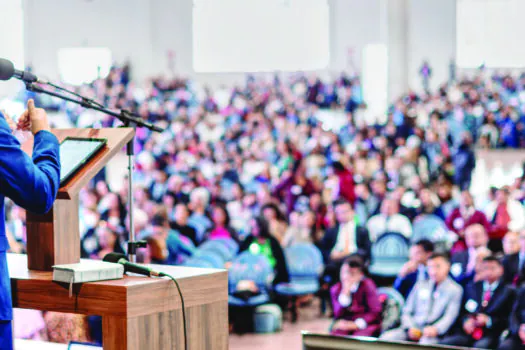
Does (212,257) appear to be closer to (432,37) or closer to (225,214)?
(225,214)

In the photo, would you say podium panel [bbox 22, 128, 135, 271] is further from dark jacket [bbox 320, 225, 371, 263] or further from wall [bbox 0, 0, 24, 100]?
wall [bbox 0, 0, 24, 100]

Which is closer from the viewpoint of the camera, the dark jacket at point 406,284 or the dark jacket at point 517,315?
the dark jacket at point 517,315

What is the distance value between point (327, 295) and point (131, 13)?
2267 cm

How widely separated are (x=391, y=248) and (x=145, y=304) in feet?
19.5

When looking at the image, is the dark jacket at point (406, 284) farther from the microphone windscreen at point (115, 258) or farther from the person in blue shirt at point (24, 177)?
the person in blue shirt at point (24, 177)

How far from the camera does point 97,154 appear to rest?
3.05 m

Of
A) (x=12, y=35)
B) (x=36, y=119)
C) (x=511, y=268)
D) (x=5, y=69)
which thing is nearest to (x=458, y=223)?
(x=511, y=268)

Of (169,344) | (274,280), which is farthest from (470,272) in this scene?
(169,344)

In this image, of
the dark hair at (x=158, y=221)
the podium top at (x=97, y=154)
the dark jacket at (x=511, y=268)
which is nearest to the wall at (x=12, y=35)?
the dark hair at (x=158, y=221)

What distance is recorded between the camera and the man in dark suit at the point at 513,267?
6.82 metres

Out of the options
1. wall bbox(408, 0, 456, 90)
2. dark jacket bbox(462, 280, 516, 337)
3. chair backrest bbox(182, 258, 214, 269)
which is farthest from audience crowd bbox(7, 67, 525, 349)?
wall bbox(408, 0, 456, 90)

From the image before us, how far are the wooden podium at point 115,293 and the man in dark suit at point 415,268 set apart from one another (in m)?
4.41

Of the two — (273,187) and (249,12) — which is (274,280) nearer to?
(273,187)

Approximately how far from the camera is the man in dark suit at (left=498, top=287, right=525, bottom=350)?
6195 millimetres
